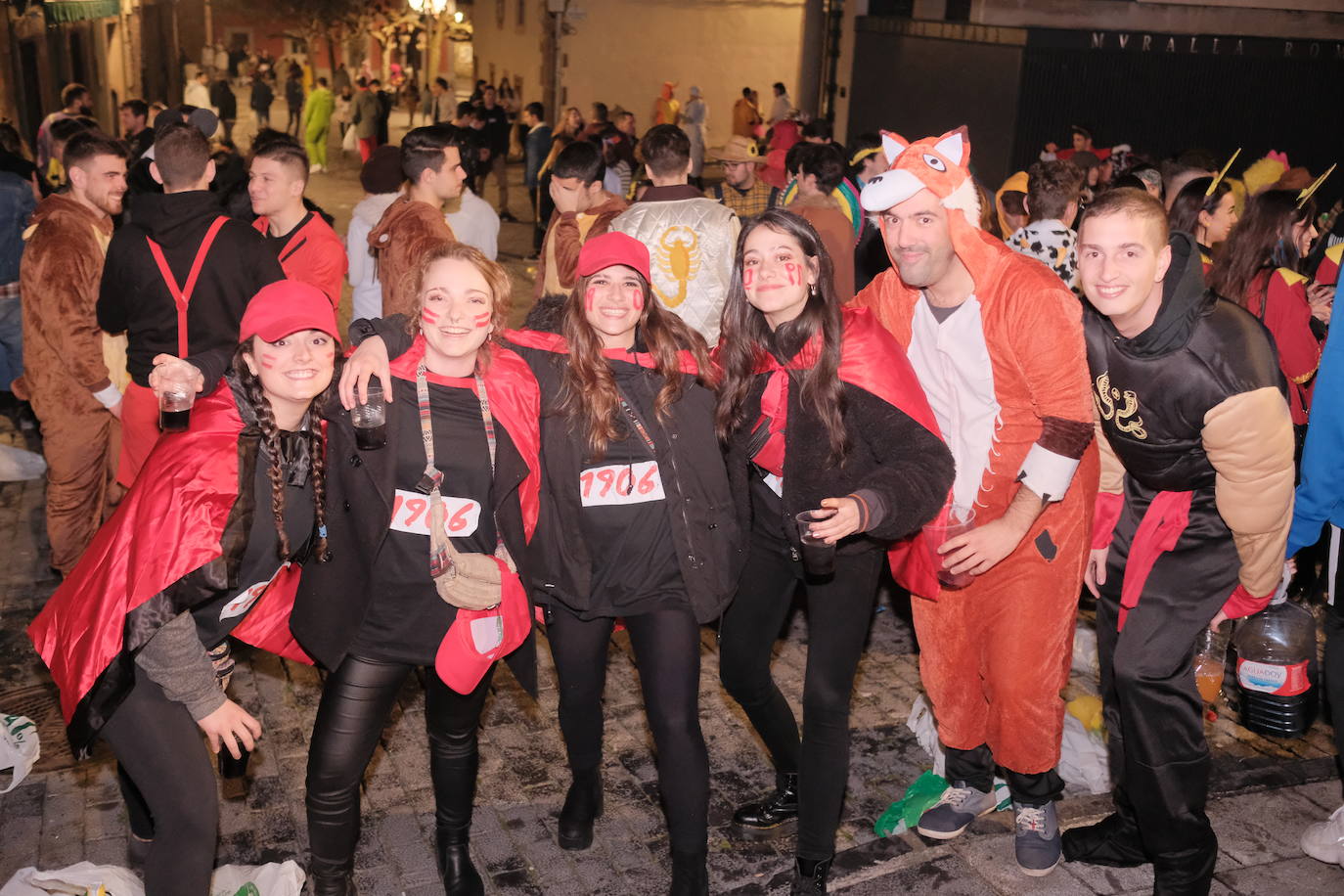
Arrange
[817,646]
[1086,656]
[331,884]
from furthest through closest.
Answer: [1086,656]
[817,646]
[331,884]

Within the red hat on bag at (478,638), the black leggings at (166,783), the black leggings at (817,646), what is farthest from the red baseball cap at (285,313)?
the black leggings at (817,646)

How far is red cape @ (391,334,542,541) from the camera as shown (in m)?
3.71

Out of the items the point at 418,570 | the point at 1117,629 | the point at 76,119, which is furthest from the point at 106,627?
the point at 76,119

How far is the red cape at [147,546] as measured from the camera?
10.6ft

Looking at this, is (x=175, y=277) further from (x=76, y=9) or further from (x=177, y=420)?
(x=76, y=9)

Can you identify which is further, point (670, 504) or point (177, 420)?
point (670, 504)

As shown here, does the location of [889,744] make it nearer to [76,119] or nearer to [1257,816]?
[1257,816]

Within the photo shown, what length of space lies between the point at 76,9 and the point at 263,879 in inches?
905

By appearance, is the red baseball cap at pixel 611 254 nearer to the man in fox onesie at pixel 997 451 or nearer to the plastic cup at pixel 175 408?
the man in fox onesie at pixel 997 451

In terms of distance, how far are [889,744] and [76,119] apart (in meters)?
9.11

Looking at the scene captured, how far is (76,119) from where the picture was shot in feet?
35.5

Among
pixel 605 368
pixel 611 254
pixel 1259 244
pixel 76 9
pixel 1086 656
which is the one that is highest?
pixel 76 9

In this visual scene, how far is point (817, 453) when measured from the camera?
3.89 m

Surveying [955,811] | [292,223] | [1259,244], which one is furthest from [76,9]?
[955,811]
